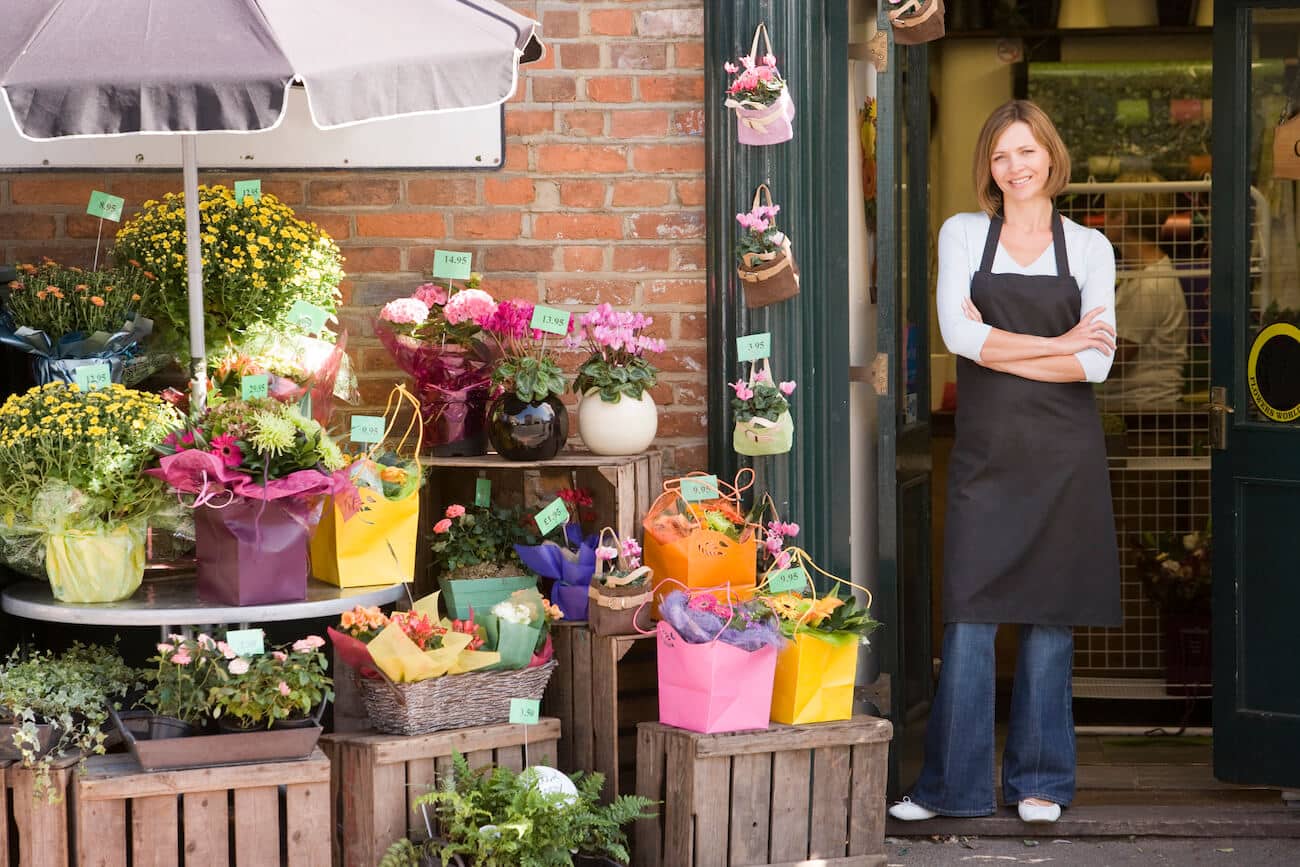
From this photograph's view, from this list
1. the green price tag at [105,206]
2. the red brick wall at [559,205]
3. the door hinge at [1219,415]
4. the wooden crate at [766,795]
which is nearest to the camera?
the wooden crate at [766,795]

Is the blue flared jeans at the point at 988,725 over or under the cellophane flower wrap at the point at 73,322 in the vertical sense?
under

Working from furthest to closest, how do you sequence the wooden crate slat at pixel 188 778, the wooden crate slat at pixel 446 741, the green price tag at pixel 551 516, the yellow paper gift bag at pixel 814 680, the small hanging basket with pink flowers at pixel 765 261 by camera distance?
1. the small hanging basket with pink flowers at pixel 765 261
2. the green price tag at pixel 551 516
3. the yellow paper gift bag at pixel 814 680
4. the wooden crate slat at pixel 446 741
5. the wooden crate slat at pixel 188 778

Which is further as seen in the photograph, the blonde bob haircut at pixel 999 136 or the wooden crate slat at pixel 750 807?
the blonde bob haircut at pixel 999 136

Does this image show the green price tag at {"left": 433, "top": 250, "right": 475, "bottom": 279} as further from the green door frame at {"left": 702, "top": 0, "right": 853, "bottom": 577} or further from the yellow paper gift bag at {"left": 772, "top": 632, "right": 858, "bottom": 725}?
the yellow paper gift bag at {"left": 772, "top": 632, "right": 858, "bottom": 725}

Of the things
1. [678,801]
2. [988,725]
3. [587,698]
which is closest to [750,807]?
[678,801]

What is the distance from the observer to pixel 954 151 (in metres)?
7.21

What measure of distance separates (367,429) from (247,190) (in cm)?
79

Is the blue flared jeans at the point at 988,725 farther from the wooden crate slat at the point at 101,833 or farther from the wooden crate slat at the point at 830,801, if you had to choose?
the wooden crate slat at the point at 101,833

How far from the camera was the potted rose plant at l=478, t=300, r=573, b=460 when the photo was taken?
4.00 meters

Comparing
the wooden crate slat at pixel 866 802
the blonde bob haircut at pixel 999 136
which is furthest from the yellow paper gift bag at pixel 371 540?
the blonde bob haircut at pixel 999 136

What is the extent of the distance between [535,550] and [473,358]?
508 millimetres

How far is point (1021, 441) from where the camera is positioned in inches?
168

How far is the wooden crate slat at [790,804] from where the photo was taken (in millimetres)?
3838

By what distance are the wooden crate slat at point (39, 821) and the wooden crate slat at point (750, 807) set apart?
148cm
